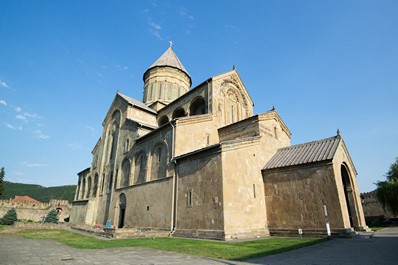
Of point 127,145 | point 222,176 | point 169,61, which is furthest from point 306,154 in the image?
point 169,61

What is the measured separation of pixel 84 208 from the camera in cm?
2369

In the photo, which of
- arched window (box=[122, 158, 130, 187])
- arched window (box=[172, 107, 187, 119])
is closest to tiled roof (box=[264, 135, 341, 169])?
arched window (box=[172, 107, 187, 119])

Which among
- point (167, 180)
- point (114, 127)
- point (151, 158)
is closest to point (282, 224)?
point (167, 180)

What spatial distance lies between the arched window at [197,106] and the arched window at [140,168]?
235 inches

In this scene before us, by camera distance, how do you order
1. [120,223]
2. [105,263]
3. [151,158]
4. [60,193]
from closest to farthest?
[105,263] → [151,158] → [120,223] → [60,193]

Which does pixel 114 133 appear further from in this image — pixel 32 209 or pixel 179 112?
pixel 32 209

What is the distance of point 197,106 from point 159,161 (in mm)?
7148

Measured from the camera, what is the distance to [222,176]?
38.7 feet

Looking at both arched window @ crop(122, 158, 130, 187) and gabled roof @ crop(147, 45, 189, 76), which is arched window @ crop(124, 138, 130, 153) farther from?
gabled roof @ crop(147, 45, 189, 76)

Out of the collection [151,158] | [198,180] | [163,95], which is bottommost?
[198,180]

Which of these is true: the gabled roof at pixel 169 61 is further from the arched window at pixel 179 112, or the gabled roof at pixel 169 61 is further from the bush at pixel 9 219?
the bush at pixel 9 219

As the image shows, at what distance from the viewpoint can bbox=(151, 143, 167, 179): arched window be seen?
1601 cm

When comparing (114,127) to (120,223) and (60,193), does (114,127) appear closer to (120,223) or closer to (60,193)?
(120,223)

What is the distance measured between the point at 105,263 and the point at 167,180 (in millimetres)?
9619
